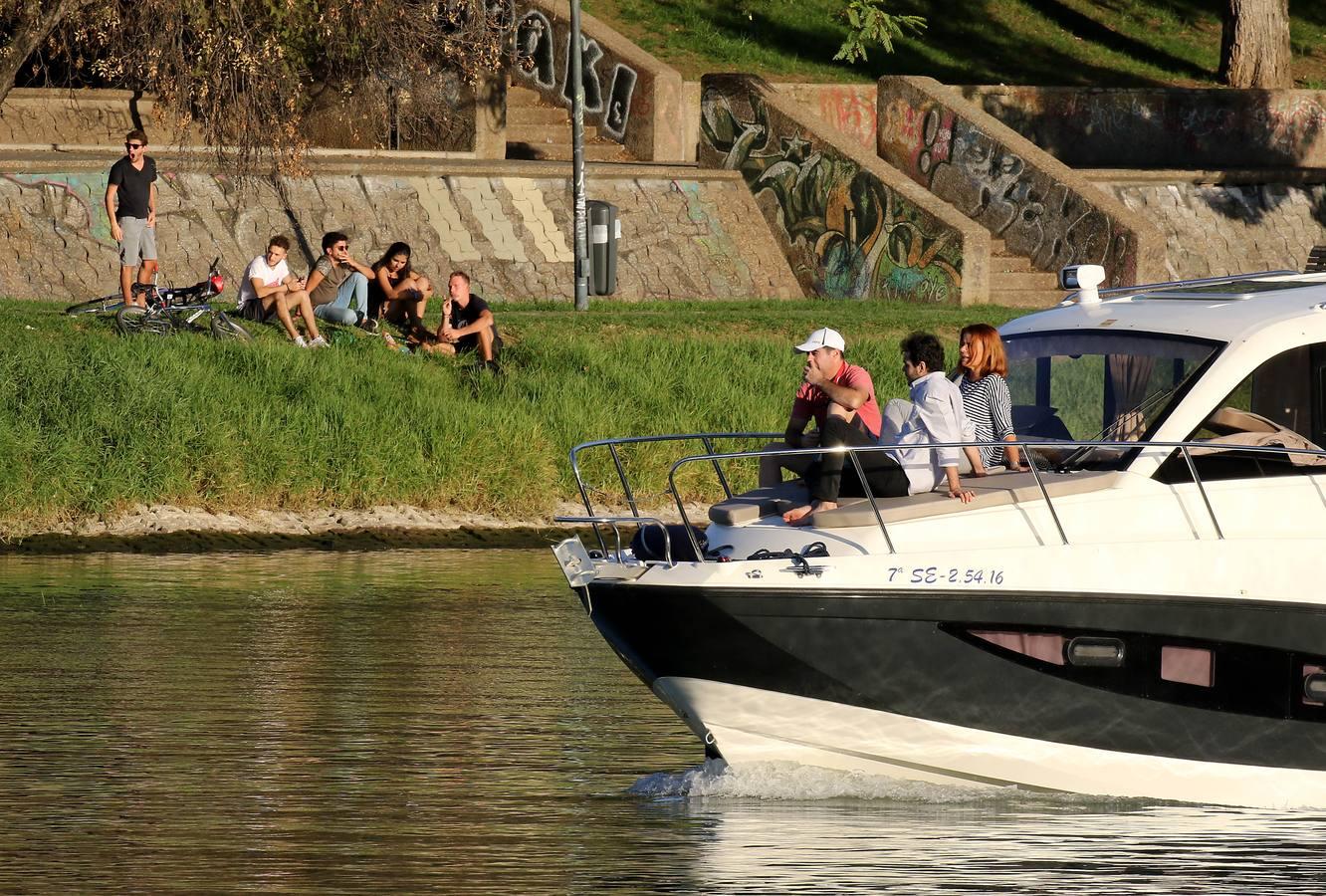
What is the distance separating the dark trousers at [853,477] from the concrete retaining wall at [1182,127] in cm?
2793

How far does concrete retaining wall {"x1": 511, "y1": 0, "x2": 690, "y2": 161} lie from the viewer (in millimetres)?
33938

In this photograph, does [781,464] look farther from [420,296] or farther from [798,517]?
[420,296]

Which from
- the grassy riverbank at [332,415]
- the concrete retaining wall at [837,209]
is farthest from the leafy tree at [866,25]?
the grassy riverbank at [332,415]

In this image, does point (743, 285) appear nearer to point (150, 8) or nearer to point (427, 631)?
point (150, 8)

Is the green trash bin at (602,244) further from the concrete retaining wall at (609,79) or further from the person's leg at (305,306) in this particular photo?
the person's leg at (305,306)

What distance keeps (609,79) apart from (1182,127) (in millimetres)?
10088

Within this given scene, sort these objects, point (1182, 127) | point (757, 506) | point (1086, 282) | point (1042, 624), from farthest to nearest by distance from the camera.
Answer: point (1182, 127) → point (1086, 282) → point (757, 506) → point (1042, 624)

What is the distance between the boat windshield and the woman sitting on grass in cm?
1250

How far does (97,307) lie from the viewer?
76.7 feet

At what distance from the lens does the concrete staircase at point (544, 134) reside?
34.2 metres

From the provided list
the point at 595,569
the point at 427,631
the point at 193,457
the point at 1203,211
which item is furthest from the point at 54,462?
the point at 1203,211

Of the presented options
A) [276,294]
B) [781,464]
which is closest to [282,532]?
[276,294]

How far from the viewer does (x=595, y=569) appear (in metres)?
10.3

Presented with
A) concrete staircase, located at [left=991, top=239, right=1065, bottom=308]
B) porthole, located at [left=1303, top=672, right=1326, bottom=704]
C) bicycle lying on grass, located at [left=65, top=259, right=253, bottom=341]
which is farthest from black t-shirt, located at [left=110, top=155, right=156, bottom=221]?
→ porthole, located at [left=1303, top=672, right=1326, bottom=704]
